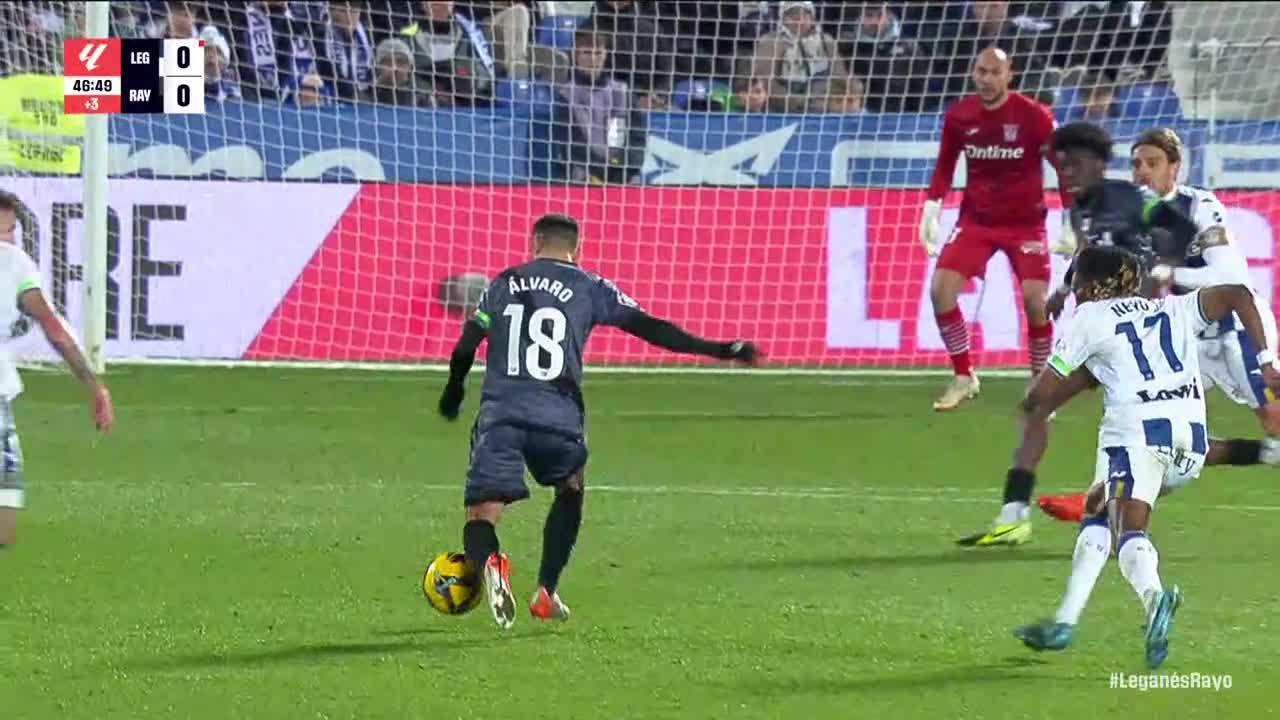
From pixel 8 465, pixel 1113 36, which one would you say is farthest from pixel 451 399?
pixel 1113 36

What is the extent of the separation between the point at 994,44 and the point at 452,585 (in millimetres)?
13172

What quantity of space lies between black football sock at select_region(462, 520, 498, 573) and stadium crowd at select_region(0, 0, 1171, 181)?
10.4m

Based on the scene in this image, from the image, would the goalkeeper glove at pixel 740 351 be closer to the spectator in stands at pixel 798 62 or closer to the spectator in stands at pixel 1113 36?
the spectator in stands at pixel 798 62

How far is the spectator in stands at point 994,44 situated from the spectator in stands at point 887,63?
8.6 inches

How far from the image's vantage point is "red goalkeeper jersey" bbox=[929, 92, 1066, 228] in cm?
1312

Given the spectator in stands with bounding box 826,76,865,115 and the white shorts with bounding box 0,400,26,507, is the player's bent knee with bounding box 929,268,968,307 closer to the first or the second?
the spectator in stands with bounding box 826,76,865,115

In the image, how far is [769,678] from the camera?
688 centimetres

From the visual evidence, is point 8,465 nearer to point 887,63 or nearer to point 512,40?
point 512,40

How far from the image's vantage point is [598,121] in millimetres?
18312

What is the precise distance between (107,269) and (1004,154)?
7.42m

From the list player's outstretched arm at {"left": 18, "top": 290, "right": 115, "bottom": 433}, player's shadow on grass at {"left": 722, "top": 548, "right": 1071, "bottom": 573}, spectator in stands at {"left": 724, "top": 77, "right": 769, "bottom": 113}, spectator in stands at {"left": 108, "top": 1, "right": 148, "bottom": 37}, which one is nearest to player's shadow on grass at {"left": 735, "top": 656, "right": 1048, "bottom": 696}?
player's shadow on grass at {"left": 722, "top": 548, "right": 1071, "bottom": 573}

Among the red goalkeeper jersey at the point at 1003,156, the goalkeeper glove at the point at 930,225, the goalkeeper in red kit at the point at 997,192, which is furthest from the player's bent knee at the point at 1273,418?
the goalkeeper glove at the point at 930,225

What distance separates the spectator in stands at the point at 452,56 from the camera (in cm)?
1883

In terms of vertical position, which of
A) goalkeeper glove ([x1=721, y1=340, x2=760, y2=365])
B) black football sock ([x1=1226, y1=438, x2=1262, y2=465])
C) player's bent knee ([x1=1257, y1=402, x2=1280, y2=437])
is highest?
goalkeeper glove ([x1=721, y1=340, x2=760, y2=365])
